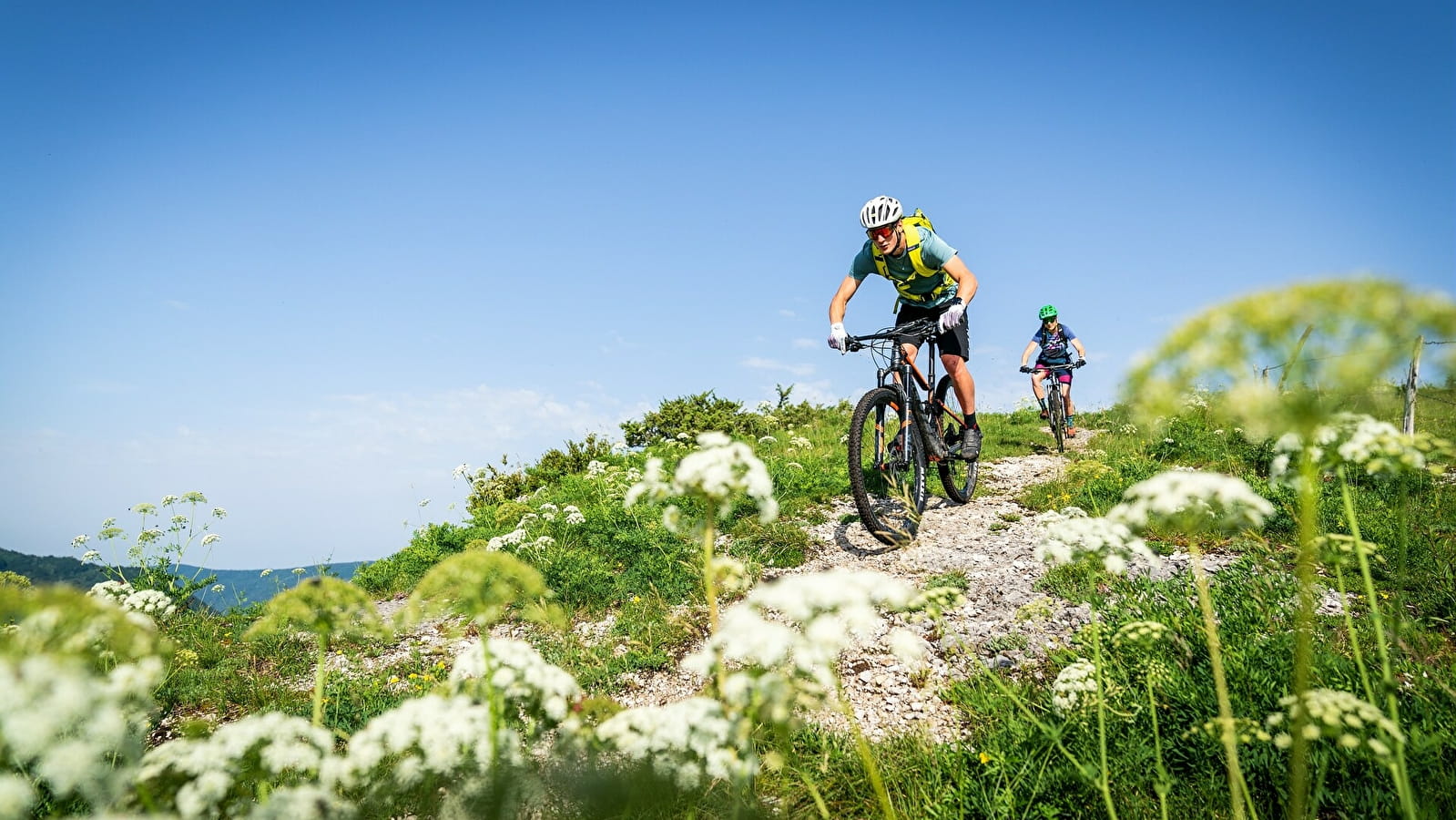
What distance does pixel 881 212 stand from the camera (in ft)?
23.7

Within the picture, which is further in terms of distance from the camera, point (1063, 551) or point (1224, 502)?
point (1063, 551)

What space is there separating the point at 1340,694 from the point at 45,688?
3.14 metres

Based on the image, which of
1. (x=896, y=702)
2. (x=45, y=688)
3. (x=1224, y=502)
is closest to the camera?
(x=45, y=688)

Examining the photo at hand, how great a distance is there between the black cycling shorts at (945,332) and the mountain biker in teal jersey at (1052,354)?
6.29 metres

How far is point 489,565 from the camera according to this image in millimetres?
2021

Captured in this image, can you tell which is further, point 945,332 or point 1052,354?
point 1052,354

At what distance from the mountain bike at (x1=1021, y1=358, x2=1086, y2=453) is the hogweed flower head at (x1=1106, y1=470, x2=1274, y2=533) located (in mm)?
11566

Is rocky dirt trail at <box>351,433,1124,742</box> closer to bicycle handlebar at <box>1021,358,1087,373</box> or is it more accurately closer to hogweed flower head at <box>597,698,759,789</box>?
hogweed flower head at <box>597,698,759,789</box>

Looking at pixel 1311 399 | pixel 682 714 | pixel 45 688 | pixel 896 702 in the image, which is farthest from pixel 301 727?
pixel 896 702

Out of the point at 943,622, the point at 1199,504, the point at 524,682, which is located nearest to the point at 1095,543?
the point at 1199,504

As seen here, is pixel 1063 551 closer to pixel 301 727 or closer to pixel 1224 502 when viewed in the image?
pixel 1224 502

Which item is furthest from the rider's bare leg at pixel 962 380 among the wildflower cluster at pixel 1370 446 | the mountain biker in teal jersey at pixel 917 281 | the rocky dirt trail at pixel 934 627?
the wildflower cluster at pixel 1370 446

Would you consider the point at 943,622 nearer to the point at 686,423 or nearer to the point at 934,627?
the point at 934,627

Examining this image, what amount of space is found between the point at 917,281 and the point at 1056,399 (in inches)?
266
